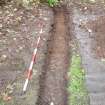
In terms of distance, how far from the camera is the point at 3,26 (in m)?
14.5

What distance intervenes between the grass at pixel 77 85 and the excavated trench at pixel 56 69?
0.19m

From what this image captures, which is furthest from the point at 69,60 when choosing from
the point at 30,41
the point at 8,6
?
the point at 8,6

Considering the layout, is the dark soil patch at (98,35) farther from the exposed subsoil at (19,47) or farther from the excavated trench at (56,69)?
the exposed subsoil at (19,47)

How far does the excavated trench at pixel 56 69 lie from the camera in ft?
29.3

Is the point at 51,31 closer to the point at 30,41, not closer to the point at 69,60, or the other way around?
the point at 30,41

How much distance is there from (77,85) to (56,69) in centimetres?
151

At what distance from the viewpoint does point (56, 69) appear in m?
10.7

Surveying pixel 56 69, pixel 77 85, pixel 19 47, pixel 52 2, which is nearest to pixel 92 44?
pixel 56 69

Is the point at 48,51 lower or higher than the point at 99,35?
lower

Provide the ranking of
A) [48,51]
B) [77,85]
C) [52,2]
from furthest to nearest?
[52,2] < [48,51] < [77,85]

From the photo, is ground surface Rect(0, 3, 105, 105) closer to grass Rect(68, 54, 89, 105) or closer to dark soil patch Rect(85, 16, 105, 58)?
dark soil patch Rect(85, 16, 105, 58)

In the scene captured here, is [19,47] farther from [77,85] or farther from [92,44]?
[77,85]

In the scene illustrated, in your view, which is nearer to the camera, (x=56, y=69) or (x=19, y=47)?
(x=56, y=69)

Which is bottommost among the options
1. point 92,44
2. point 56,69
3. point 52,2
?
point 56,69
